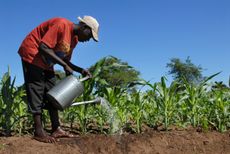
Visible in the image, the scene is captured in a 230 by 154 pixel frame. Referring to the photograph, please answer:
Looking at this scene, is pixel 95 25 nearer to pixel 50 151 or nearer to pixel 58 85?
pixel 58 85

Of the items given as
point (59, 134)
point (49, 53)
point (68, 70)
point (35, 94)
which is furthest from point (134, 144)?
point (49, 53)

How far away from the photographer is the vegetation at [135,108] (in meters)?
4.98

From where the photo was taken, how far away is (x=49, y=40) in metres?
4.41

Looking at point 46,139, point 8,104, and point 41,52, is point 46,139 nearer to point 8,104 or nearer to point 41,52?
point 8,104

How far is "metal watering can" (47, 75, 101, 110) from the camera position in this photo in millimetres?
4445

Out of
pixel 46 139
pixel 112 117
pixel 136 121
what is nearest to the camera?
pixel 46 139

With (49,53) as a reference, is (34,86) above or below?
below

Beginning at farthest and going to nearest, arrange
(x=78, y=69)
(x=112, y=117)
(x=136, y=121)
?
(x=136, y=121) < (x=112, y=117) < (x=78, y=69)

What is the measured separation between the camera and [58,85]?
4.48 m

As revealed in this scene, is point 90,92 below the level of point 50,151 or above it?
above

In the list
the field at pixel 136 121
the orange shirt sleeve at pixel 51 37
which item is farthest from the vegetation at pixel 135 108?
the orange shirt sleeve at pixel 51 37

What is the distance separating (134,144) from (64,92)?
97 cm

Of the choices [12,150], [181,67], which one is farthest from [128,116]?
[181,67]

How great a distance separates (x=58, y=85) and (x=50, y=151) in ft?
2.20
